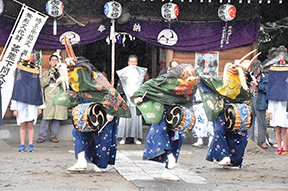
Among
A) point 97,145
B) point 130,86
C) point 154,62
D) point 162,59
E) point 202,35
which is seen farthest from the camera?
point 154,62

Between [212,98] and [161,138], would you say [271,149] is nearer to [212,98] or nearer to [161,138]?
[212,98]

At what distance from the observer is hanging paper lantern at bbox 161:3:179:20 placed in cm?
948

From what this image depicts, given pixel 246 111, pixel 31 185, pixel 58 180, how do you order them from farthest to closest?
pixel 246 111, pixel 58 180, pixel 31 185

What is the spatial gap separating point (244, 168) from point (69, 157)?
10.1 feet

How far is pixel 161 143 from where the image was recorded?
204 inches

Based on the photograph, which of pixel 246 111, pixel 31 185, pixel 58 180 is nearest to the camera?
pixel 31 185

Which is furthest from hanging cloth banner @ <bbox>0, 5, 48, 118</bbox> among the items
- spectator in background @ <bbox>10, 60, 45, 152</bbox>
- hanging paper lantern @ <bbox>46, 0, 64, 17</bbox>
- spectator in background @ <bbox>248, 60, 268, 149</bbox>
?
spectator in background @ <bbox>248, 60, 268, 149</bbox>

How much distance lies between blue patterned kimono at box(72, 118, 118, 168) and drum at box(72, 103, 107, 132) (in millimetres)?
166

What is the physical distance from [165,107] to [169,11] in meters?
4.64

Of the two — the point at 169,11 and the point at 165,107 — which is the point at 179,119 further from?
the point at 169,11

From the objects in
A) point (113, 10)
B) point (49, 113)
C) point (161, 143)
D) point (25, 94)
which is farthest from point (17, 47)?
point (161, 143)

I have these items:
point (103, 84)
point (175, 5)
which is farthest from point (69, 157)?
point (175, 5)

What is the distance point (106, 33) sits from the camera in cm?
972

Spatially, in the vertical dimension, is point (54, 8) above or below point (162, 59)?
above
